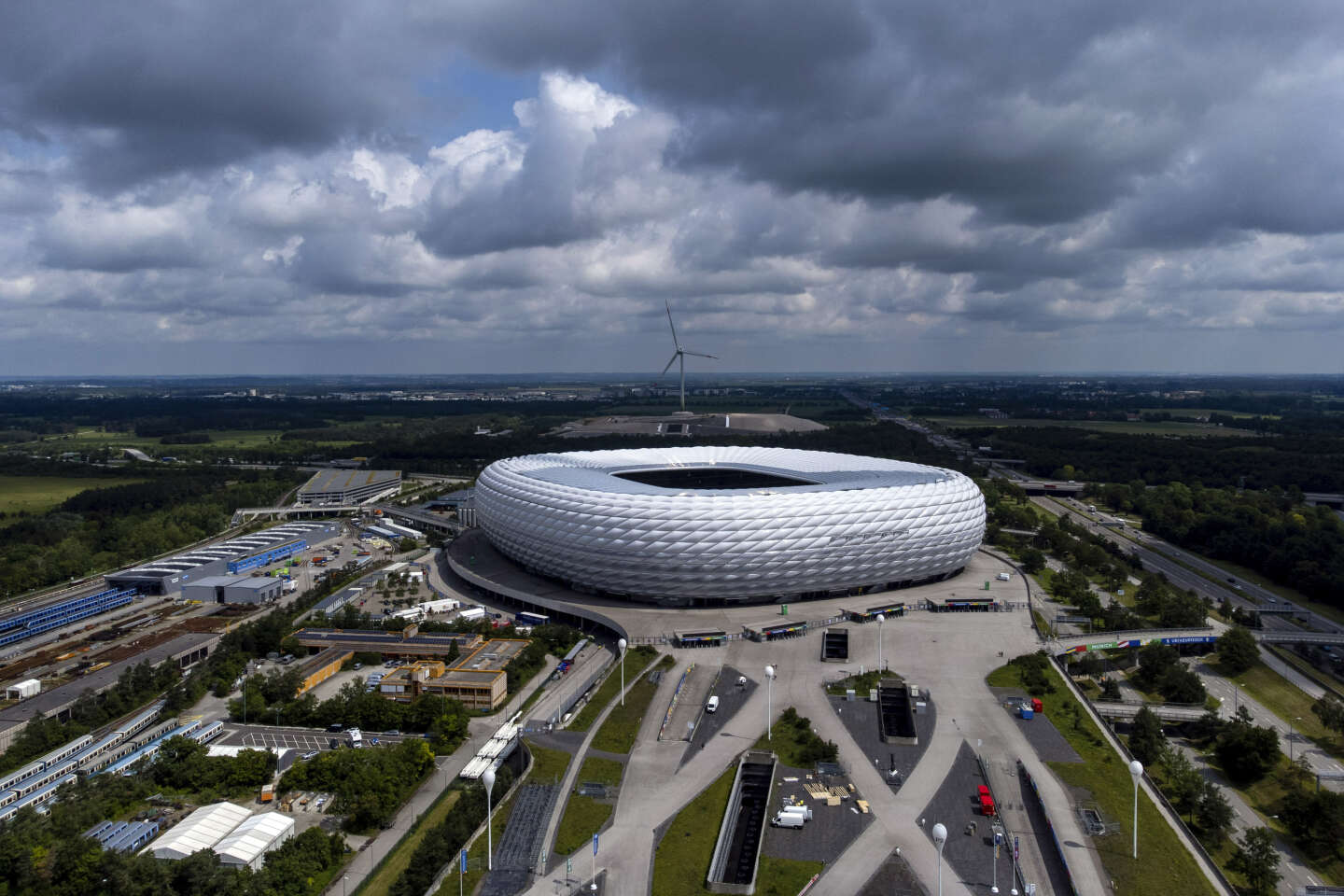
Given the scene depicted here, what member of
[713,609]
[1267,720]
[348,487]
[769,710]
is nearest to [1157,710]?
[1267,720]

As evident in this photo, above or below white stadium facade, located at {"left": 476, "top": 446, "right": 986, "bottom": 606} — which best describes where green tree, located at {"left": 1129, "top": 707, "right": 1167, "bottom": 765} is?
below

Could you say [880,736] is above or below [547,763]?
above

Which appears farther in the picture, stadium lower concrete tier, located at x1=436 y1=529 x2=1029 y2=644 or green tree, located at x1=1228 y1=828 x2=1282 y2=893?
stadium lower concrete tier, located at x1=436 y1=529 x2=1029 y2=644

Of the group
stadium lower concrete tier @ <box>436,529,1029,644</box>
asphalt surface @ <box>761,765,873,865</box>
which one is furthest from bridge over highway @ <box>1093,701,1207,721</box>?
asphalt surface @ <box>761,765,873,865</box>

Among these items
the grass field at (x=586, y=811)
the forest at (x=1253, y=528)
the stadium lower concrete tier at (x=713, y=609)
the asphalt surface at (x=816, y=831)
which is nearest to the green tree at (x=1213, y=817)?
the asphalt surface at (x=816, y=831)

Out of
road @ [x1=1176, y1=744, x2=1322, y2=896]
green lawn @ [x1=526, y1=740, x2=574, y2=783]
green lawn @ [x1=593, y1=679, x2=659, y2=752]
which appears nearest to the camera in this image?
road @ [x1=1176, y1=744, x2=1322, y2=896]

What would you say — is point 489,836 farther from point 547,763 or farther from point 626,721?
point 626,721

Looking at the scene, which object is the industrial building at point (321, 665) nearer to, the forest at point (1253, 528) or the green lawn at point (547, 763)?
the green lawn at point (547, 763)

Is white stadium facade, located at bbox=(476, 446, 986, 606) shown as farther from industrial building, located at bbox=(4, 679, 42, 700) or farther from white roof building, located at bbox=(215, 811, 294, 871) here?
industrial building, located at bbox=(4, 679, 42, 700)

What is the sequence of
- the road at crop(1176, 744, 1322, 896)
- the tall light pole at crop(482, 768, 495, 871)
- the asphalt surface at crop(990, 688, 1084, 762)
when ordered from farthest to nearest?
the asphalt surface at crop(990, 688, 1084, 762) → the road at crop(1176, 744, 1322, 896) → the tall light pole at crop(482, 768, 495, 871)
